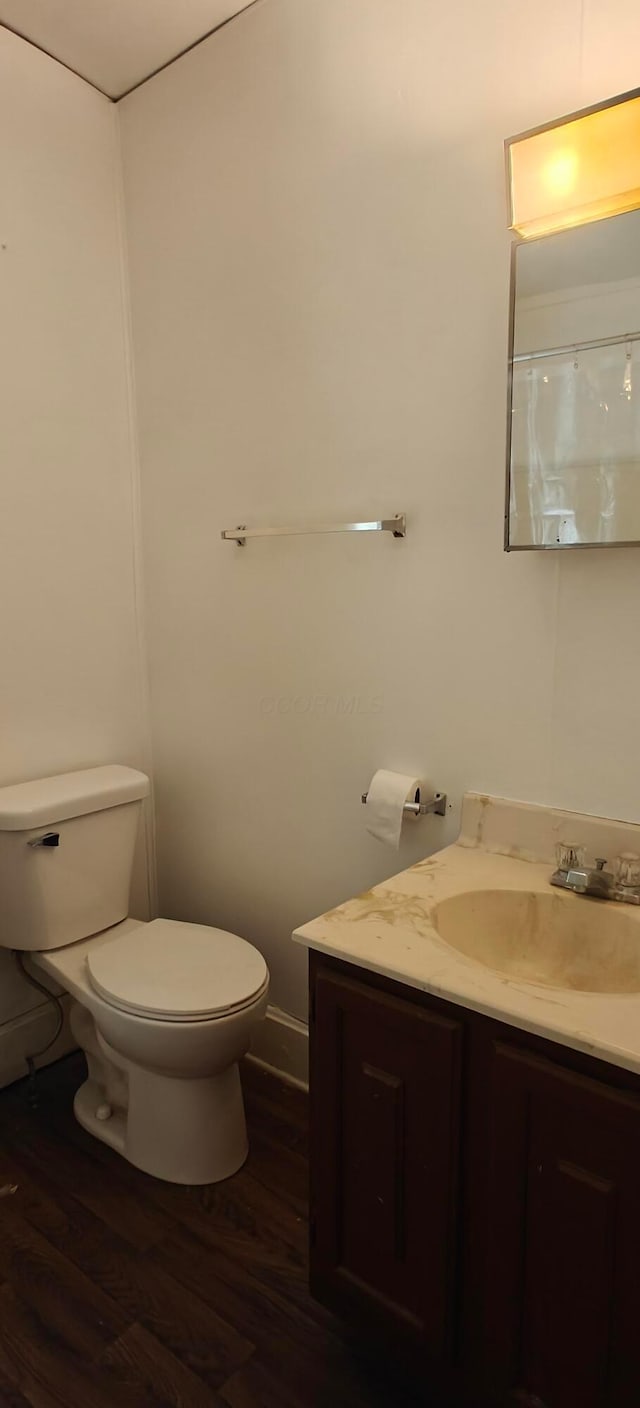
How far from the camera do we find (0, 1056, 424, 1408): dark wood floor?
4.11ft

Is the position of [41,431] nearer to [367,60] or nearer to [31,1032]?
[367,60]

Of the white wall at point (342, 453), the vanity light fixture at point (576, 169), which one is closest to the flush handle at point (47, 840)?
the white wall at point (342, 453)

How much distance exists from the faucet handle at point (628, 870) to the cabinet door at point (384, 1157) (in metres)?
0.44

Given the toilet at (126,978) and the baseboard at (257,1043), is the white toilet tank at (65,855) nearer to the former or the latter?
the toilet at (126,978)

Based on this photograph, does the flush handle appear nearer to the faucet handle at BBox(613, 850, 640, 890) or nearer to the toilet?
the toilet

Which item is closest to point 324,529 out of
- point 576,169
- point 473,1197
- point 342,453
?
point 342,453

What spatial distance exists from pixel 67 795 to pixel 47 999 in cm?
64

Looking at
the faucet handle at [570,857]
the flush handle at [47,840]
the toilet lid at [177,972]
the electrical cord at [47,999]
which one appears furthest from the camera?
the electrical cord at [47,999]

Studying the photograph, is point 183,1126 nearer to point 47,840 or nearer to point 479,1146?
point 47,840

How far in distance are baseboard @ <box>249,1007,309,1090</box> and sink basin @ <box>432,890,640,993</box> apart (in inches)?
32.5

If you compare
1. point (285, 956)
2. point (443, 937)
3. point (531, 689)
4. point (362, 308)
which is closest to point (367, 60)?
point (362, 308)

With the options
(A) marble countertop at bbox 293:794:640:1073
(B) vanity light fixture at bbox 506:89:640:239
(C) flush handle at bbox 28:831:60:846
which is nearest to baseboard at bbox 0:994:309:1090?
(C) flush handle at bbox 28:831:60:846

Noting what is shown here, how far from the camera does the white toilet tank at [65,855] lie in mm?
1772

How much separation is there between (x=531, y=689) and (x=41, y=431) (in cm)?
137
